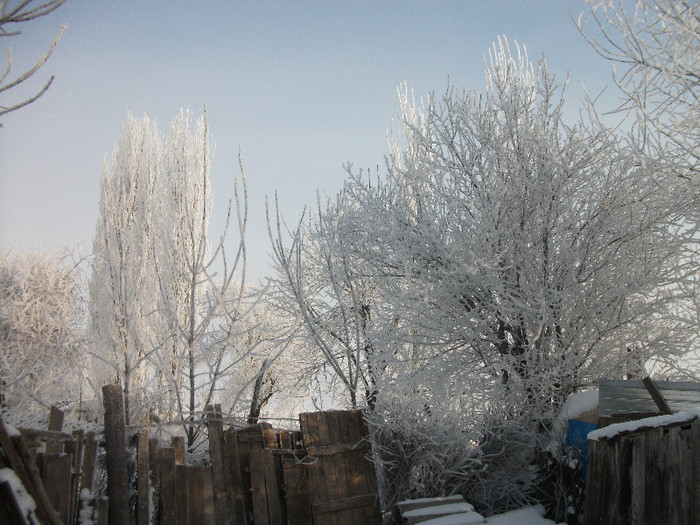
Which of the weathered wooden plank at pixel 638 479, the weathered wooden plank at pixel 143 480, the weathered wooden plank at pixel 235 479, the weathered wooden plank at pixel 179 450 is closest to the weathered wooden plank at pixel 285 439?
the weathered wooden plank at pixel 235 479

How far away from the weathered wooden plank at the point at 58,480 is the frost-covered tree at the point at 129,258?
6.81m

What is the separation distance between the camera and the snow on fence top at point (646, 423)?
4.27 meters

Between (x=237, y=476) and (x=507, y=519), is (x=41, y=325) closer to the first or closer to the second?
(x=237, y=476)

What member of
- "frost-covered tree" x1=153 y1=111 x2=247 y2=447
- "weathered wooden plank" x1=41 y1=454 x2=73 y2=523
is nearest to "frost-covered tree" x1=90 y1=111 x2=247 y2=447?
"frost-covered tree" x1=153 y1=111 x2=247 y2=447

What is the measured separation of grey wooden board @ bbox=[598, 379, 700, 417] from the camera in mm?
6117

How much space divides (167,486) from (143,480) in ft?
0.69

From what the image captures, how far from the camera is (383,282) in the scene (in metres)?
10.1

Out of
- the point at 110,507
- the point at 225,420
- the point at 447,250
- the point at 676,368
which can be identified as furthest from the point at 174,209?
the point at 676,368

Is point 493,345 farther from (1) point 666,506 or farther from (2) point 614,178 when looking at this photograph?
(1) point 666,506

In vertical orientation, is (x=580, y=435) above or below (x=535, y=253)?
below

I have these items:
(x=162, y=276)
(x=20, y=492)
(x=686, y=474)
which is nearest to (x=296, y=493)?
(x=686, y=474)

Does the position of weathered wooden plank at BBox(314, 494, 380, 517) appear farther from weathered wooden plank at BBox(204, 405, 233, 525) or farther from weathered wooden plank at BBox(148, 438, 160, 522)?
weathered wooden plank at BBox(148, 438, 160, 522)

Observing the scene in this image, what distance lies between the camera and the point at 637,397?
6.27 m

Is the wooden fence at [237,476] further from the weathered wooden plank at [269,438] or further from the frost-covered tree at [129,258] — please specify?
the frost-covered tree at [129,258]
